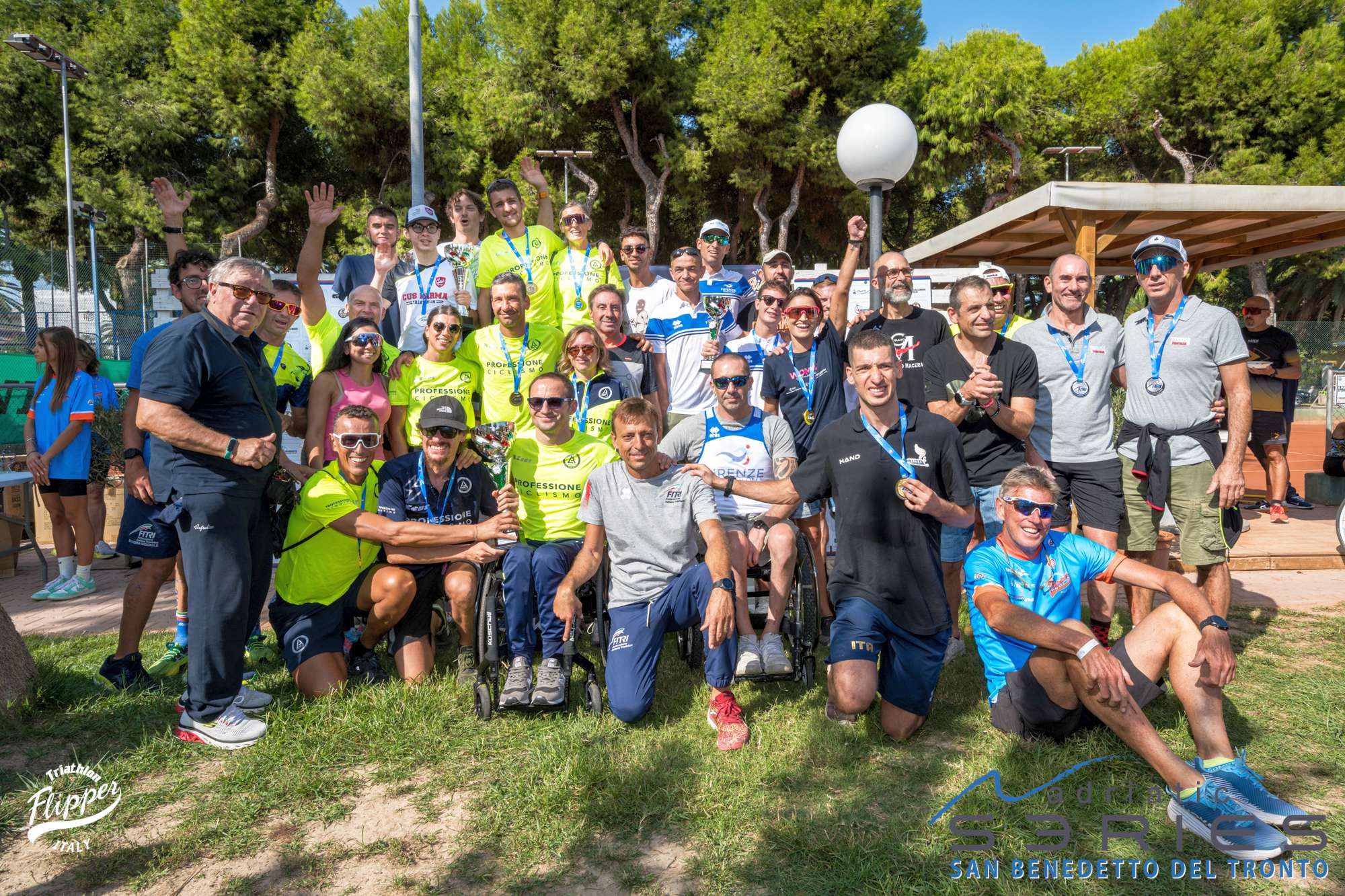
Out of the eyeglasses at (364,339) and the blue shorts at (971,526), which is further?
the eyeglasses at (364,339)

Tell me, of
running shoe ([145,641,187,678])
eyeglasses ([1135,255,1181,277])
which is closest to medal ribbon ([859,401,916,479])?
eyeglasses ([1135,255,1181,277])

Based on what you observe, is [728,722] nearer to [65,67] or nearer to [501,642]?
[501,642]

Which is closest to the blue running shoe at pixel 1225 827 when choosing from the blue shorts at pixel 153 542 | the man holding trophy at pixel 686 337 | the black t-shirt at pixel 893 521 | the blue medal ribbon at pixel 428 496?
the black t-shirt at pixel 893 521

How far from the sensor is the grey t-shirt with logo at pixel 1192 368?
4.29 meters

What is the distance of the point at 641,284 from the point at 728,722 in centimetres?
365

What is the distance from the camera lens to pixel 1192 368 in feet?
14.2

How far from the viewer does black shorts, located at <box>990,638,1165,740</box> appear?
3080mm

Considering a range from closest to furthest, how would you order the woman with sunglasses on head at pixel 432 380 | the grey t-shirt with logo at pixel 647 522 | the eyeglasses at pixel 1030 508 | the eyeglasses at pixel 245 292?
the eyeglasses at pixel 1030 508 → the eyeglasses at pixel 245 292 → the grey t-shirt with logo at pixel 647 522 → the woman with sunglasses on head at pixel 432 380

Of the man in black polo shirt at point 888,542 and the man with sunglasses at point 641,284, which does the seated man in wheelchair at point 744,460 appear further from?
the man with sunglasses at point 641,284

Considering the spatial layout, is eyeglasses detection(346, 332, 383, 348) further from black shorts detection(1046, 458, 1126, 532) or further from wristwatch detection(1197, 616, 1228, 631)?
wristwatch detection(1197, 616, 1228, 631)

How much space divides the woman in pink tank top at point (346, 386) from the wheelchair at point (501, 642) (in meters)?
1.26

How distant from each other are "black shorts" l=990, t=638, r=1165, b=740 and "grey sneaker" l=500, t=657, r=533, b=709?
2155 mm

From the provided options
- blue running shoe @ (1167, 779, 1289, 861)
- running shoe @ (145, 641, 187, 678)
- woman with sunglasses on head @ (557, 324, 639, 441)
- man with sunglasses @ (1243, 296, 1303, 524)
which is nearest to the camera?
blue running shoe @ (1167, 779, 1289, 861)

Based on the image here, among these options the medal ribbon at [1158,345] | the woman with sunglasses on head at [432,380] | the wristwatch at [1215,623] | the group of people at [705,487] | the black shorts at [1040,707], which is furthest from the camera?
the woman with sunglasses on head at [432,380]
